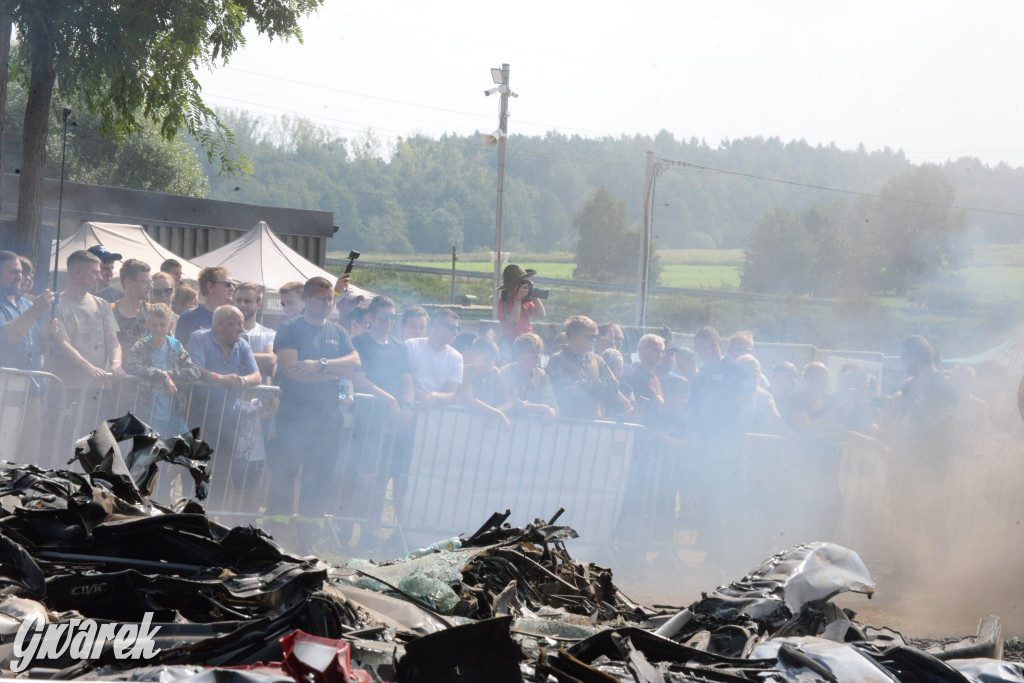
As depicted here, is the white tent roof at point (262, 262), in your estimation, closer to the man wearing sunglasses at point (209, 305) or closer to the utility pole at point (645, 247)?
the man wearing sunglasses at point (209, 305)

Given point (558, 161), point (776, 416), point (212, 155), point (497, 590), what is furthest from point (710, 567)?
point (558, 161)

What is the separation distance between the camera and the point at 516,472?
726cm

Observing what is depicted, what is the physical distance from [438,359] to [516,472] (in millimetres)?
1233

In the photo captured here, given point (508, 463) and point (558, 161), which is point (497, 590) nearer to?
point (508, 463)

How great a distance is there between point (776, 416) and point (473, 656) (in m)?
6.32

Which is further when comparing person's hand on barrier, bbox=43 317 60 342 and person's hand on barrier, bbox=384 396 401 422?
person's hand on barrier, bbox=384 396 401 422

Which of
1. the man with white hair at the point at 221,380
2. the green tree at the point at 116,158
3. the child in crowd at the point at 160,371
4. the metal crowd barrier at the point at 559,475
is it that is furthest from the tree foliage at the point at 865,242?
the child in crowd at the point at 160,371

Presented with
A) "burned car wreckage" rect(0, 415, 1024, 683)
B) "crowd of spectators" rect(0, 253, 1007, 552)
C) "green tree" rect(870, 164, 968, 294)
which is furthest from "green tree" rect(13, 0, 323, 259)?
"green tree" rect(870, 164, 968, 294)

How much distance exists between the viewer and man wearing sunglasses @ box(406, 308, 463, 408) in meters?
7.49

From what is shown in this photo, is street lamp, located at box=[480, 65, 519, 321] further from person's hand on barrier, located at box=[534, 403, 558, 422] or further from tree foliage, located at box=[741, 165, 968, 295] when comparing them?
tree foliage, located at box=[741, 165, 968, 295]

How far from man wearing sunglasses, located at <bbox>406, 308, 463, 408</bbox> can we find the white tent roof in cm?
744

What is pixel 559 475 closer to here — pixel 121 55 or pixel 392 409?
pixel 392 409

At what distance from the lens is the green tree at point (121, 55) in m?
9.32

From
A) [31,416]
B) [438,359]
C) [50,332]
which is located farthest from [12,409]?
[438,359]
